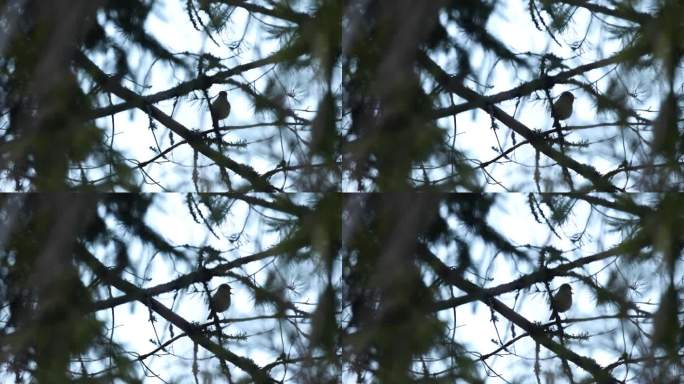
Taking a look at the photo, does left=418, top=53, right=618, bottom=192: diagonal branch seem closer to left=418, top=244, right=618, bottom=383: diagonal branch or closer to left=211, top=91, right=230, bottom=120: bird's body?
left=418, top=244, right=618, bottom=383: diagonal branch

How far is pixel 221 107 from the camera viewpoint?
8.59 feet

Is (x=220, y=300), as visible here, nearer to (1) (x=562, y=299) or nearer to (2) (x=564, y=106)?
(1) (x=562, y=299)

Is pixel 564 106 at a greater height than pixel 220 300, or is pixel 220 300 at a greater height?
pixel 564 106

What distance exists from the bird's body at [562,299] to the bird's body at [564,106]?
0.43m

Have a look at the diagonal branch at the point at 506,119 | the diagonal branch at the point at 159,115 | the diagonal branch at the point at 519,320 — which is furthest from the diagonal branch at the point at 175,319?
the diagonal branch at the point at 506,119

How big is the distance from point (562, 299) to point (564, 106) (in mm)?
489

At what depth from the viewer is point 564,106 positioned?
2.63 m

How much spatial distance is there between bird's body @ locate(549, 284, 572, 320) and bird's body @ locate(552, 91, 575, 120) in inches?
17.0

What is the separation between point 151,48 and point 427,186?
78cm

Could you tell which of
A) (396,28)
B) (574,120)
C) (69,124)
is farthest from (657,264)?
(69,124)

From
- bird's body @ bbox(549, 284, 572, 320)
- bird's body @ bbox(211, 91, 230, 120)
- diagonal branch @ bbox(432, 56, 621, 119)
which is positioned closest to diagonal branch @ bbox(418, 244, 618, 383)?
bird's body @ bbox(549, 284, 572, 320)

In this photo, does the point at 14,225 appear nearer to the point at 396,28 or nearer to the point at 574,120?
the point at 396,28

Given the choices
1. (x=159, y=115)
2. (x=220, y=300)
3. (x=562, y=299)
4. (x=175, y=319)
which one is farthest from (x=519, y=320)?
(x=159, y=115)

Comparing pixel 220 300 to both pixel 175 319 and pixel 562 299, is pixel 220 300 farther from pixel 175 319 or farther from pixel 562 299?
pixel 562 299
